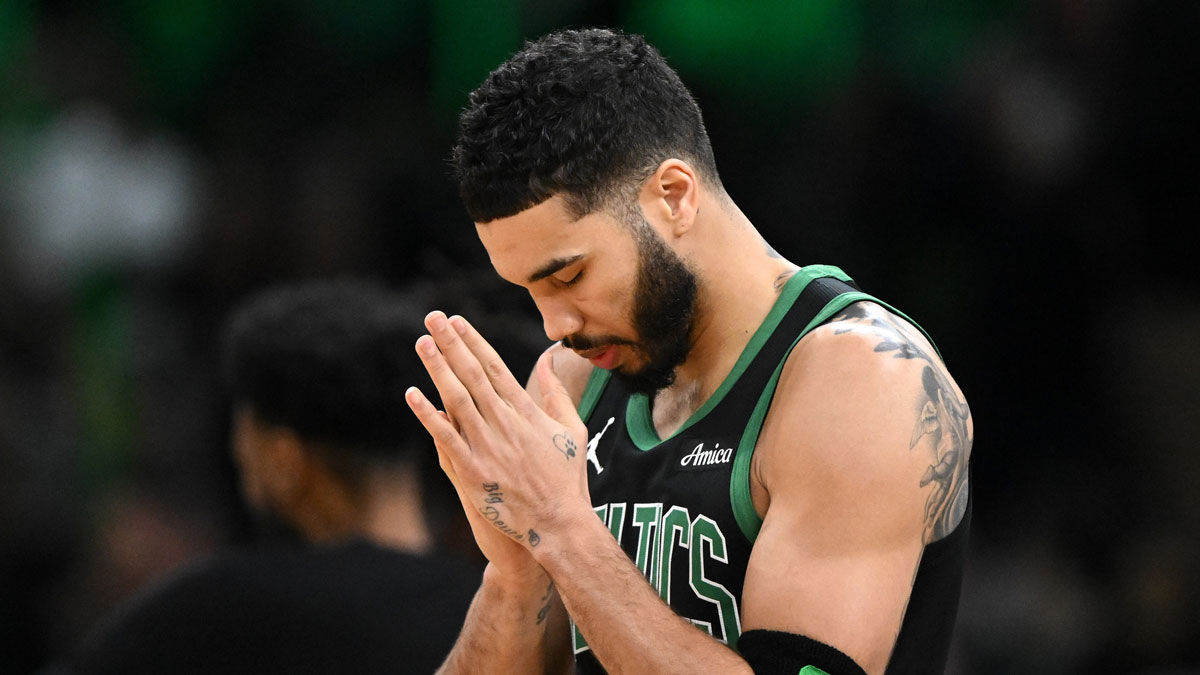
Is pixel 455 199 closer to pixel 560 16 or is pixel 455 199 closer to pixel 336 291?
pixel 560 16

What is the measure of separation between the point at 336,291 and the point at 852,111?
10.5 ft

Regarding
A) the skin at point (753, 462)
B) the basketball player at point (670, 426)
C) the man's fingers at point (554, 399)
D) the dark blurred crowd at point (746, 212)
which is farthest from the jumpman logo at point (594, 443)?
the dark blurred crowd at point (746, 212)

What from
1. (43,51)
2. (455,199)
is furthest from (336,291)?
(43,51)

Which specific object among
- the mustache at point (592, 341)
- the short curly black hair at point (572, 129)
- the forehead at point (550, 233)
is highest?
the short curly black hair at point (572, 129)

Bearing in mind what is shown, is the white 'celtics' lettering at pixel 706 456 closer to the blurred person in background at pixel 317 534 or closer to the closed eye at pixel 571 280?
the closed eye at pixel 571 280

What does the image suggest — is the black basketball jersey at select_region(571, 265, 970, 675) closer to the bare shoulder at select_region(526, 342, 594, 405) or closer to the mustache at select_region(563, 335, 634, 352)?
the mustache at select_region(563, 335, 634, 352)

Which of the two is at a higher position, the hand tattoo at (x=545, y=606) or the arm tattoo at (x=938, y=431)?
the arm tattoo at (x=938, y=431)

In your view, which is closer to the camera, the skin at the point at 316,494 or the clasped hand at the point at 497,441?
the clasped hand at the point at 497,441

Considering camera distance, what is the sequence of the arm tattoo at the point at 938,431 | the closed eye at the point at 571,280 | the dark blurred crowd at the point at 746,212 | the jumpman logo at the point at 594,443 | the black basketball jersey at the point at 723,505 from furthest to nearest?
the dark blurred crowd at the point at 746,212 < the jumpman logo at the point at 594,443 < the closed eye at the point at 571,280 < the black basketball jersey at the point at 723,505 < the arm tattoo at the point at 938,431

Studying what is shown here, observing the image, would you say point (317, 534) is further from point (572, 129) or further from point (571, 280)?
point (572, 129)

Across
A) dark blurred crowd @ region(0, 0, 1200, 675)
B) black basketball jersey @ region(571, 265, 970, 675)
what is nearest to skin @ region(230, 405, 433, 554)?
black basketball jersey @ region(571, 265, 970, 675)

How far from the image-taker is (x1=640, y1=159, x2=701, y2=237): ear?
2518mm

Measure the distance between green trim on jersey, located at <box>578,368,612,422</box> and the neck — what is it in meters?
0.27

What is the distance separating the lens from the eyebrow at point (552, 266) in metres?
2.46
